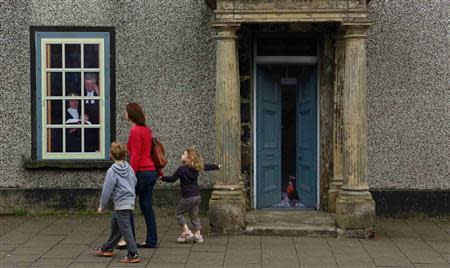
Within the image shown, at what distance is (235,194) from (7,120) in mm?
4152

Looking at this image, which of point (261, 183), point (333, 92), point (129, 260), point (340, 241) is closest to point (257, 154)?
point (261, 183)

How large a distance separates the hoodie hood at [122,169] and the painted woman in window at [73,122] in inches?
133

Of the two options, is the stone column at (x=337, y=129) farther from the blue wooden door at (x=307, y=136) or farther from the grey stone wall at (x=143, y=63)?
the grey stone wall at (x=143, y=63)

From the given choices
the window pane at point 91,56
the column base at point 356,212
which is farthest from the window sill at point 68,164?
the column base at point 356,212

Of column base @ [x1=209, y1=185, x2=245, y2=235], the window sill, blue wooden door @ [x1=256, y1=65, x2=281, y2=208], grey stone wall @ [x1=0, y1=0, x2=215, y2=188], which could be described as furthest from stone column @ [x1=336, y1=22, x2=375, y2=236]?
the window sill

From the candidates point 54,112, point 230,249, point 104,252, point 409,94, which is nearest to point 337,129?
point 409,94

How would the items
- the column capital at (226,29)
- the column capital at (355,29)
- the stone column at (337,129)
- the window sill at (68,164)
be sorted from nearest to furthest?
the column capital at (355,29), the column capital at (226,29), the stone column at (337,129), the window sill at (68,164)

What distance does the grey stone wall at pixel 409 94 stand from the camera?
35.1ft

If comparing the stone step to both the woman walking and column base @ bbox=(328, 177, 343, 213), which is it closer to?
column base @ bbox=(328, 177, 343, 213)

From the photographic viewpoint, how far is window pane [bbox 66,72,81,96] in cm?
1091

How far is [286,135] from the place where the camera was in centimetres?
1148

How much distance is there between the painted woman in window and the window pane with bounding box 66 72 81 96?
5 cm

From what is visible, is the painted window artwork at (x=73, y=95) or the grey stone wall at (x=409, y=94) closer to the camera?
the grey stone wall at (x=409, y=94)

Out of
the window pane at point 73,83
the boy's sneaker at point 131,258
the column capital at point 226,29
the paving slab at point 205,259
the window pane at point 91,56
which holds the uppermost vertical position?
the column capital at point 226,29
